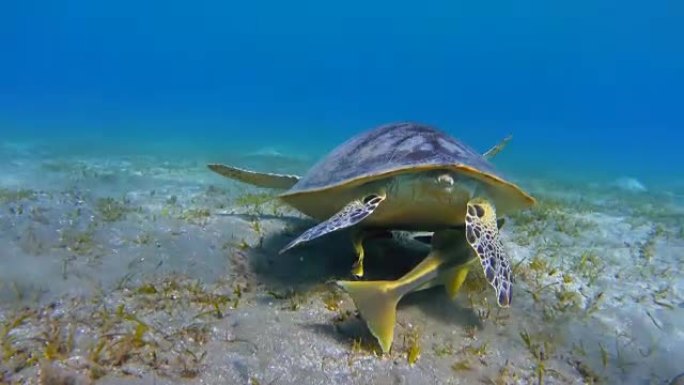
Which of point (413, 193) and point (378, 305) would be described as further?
point (413, 193)

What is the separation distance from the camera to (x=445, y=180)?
316 centimetres

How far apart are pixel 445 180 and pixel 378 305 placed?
1.02 meters

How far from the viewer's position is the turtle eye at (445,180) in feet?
10.3

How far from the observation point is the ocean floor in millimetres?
2490

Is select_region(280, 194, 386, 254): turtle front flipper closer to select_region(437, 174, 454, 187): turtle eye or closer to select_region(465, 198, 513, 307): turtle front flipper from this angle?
select_region(437, 174, 454, 187): turtle eye

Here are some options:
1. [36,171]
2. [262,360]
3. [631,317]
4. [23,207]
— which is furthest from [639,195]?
[36,171]

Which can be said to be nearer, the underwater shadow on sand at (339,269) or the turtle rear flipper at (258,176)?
the underwater shadow on sand at (339,269)

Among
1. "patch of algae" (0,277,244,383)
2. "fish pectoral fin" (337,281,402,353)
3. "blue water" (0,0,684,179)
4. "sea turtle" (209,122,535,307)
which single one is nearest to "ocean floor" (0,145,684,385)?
"patch of algae" (0,277,244,383)

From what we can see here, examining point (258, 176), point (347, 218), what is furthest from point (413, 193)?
point (258, 176)

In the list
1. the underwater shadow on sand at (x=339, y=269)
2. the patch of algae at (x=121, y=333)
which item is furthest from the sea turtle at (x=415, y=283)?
the patch of algae at (x=121, y=333)

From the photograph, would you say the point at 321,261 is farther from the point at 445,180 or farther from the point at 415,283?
the point at 445,180

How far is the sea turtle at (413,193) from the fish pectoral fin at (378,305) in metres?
0.45

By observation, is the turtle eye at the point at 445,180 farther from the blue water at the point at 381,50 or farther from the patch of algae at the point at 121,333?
the blue water at the point at 381,50

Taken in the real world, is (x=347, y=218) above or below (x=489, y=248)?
above
